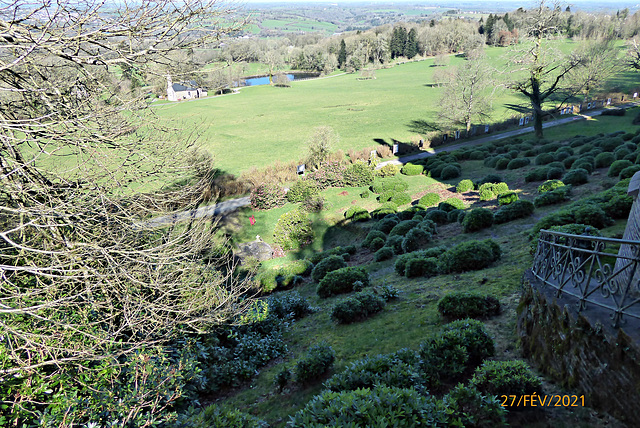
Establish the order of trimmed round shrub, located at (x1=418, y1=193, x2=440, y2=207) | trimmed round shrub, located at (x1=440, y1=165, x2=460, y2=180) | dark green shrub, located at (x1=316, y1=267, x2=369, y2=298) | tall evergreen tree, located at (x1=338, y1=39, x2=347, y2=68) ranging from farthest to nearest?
1. tall evergreen tree, located at (x1=338, y1=39, x2=347, y2=68)
2. trimmed round shrub, located at (x1=440, y1=165, x2=460, y2=180)
3. trimmed round shrub, located at (x1=418, y1=193, x2=440, y2=207)
4. dark green shrub, located at (x1=316, y1=267, x2=369, y2=298)

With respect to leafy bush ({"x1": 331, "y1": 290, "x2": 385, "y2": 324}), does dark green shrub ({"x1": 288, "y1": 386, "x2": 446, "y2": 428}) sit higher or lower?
higher

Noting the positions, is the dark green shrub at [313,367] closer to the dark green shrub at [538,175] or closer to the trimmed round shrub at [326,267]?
the trimmed round shrub at [326,267]

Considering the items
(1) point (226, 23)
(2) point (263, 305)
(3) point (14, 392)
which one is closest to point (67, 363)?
(3) point (14, 392)

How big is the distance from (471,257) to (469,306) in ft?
10.9

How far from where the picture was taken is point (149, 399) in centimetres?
544

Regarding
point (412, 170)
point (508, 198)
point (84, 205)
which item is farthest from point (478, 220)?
point (412, 170)

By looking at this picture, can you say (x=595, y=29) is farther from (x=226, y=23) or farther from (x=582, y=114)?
(x=226, y=23)

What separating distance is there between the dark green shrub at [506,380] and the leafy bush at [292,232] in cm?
1619

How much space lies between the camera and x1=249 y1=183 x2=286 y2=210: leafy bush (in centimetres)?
2581

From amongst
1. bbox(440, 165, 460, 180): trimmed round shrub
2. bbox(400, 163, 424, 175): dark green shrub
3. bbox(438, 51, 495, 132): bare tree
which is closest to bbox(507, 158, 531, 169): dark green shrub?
bbox(440, 165, 460, 180): trimmed round shrub

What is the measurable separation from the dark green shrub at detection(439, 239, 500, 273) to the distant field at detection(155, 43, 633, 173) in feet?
55.8

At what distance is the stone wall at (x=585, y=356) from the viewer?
378 cm

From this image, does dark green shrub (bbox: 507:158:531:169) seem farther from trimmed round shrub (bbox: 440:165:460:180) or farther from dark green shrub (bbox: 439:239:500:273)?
dark green shrub (bbox: 439:239:500:273)

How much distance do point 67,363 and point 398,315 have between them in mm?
6447
